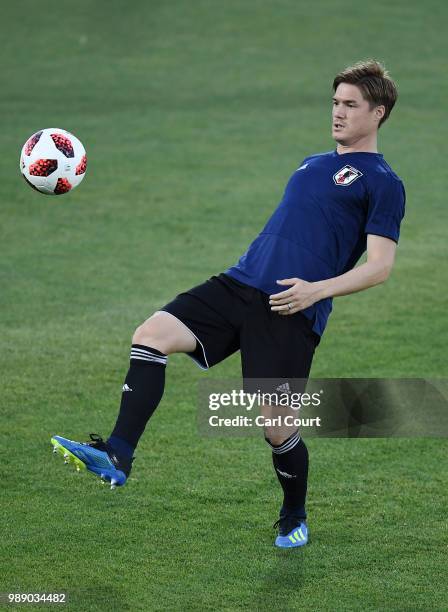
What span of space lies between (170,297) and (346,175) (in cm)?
558

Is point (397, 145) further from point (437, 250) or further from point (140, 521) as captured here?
point (140, 521)

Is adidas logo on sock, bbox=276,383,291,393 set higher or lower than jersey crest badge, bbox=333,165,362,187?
lower

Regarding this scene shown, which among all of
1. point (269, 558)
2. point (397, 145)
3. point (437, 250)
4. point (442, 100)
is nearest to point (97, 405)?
point (269, 558)

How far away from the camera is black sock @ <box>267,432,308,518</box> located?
6020 mm

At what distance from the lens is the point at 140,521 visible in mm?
6293

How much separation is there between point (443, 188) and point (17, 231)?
609cm

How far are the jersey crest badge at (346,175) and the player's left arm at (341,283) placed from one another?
333mm

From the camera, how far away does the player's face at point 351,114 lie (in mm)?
5766

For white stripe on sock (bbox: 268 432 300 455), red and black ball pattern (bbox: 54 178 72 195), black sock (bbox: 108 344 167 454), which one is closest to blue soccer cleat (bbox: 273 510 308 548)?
white stripe on sock (bbox: 268 432 300 455)

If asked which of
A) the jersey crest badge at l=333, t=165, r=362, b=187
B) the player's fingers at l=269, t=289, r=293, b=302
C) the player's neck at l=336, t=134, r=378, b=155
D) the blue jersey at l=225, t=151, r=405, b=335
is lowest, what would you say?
the player's fingers at l=269, t=289, r=293, b=302

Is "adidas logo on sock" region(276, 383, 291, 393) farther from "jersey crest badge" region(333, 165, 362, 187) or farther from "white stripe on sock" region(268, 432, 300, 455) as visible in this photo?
"jersey crest badge" region(333, 165, 362, 187)

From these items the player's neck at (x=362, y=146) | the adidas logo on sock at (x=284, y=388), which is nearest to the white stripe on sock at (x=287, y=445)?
the adidas logo on sock at (x=284, y=388)

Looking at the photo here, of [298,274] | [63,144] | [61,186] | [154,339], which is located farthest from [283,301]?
[63,144]

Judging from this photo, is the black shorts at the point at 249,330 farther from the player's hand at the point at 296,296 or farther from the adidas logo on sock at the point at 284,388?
the player's hand at the point at 296,296
